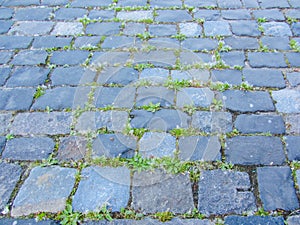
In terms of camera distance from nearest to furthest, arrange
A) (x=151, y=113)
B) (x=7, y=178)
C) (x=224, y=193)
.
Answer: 1. (x=224, y=193)
2. (x=7, y=178)
3. (x=151, y=113)

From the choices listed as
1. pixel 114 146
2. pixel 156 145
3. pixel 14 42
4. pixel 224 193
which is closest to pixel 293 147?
pixel 224 193

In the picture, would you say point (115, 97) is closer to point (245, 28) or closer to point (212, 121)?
point (212, 121)

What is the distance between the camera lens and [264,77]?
3.06 meters

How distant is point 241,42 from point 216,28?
1.08ft

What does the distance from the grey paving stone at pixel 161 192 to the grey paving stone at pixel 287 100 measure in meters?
1.01

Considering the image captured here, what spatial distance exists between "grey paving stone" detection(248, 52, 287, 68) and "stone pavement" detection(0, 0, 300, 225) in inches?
0.6

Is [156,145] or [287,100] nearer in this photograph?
[156,145]

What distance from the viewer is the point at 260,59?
3256 millimetres

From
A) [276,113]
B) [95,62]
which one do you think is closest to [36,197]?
[95,62]

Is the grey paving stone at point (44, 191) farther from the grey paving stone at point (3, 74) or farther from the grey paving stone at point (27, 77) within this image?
the grey paving stone at point (3, 74)

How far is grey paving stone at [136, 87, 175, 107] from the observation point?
2848 millimetres

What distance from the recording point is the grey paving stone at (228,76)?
3021 millimetres

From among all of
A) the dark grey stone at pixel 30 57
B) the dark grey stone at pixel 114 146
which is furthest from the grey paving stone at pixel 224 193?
the dark grey stone at pixel 30 57

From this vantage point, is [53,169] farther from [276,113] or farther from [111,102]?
[276,113]
